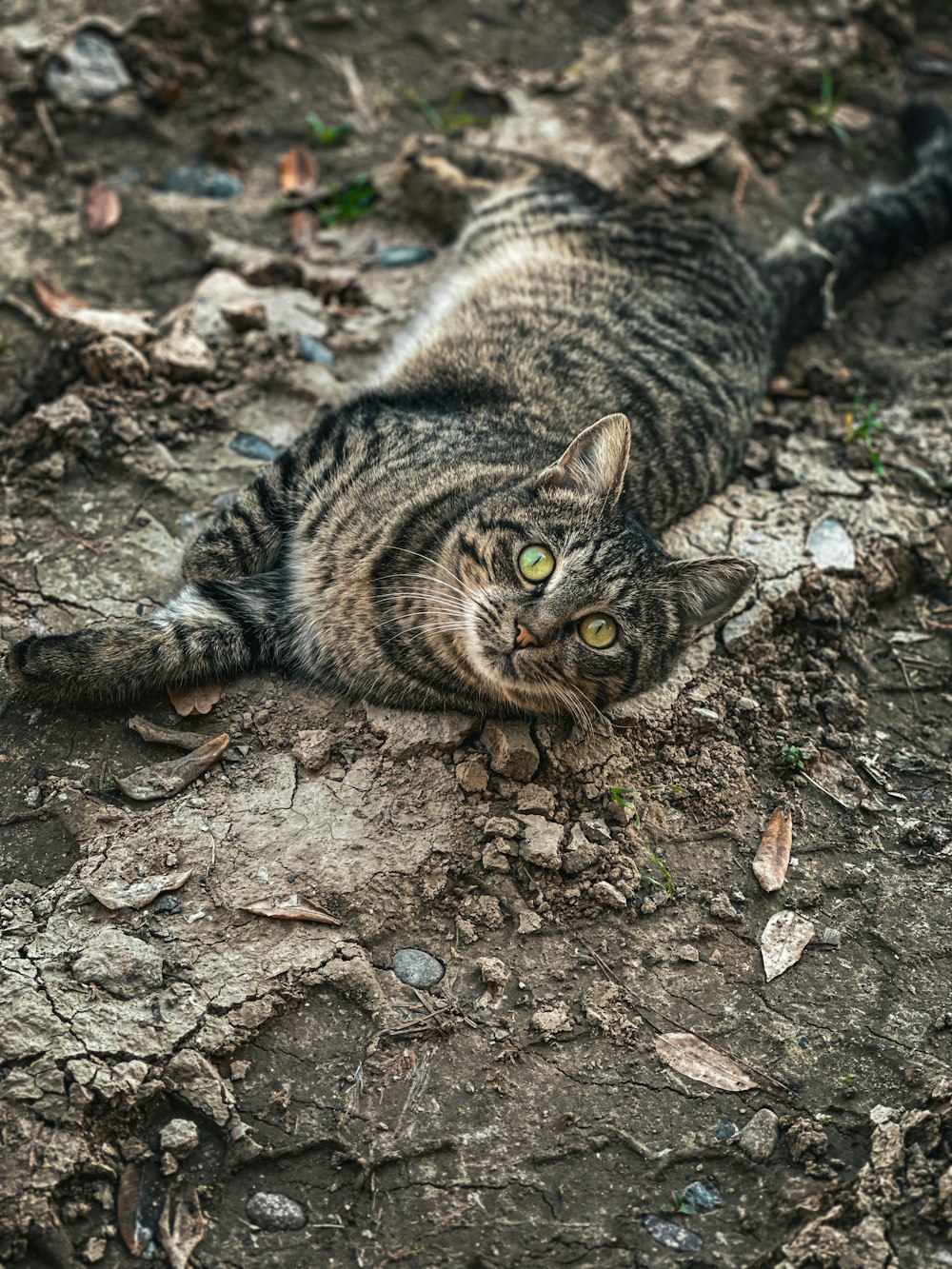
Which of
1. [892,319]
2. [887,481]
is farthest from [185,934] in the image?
[892,319]

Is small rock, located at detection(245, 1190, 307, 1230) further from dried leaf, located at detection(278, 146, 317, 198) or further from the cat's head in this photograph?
dried leaf, located at detection(278, 146, 317, 198)

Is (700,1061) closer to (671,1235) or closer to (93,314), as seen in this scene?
(671,1235)

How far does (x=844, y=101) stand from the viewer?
5684mm

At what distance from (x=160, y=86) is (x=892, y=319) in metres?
3.33

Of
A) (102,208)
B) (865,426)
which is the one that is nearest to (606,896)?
(865,426)

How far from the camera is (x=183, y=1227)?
232 centimetres

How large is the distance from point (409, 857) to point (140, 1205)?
98cm

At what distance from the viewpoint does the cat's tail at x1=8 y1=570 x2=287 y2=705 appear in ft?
10.1

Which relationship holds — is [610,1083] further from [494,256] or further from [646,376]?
[494,256]

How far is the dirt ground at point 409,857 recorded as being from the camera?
94.7 inches

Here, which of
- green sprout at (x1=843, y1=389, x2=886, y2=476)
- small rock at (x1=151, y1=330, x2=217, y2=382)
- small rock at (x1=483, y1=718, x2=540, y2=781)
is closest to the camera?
small rock at (x1=483, y1=718, x2=540, y2=781)

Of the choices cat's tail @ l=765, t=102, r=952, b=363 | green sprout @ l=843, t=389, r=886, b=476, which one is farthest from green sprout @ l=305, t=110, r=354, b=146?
green sprout @ l=843, t=389, r=886, b=476

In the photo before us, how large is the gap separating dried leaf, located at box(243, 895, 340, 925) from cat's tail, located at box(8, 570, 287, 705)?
2.43 ft

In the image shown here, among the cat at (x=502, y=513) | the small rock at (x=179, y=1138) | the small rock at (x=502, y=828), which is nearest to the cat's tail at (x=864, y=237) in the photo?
the cat at (x=502, y=513)
